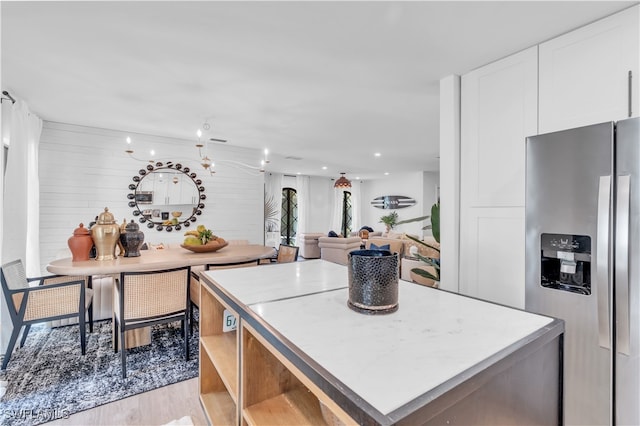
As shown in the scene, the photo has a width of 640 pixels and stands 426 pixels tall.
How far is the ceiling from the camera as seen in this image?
171cm

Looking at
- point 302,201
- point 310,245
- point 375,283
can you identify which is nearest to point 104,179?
point 375,283

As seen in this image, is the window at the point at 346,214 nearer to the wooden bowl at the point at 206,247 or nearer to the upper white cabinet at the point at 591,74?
the wooden bowl at the point at 206,247

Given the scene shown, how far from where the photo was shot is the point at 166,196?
15.3 feet

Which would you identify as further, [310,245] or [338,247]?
[310,245]

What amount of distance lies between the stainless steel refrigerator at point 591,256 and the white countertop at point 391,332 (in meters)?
0.65

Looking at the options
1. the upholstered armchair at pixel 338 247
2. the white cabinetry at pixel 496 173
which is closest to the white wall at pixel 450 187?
the white cabinetry at pixel 496 173

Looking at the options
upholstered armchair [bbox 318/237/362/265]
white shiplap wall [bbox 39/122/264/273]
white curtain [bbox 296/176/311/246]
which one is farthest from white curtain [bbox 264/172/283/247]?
white shiplap wall [bbox 39/122/264/273]

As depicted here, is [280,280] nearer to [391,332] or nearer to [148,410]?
[391,332]

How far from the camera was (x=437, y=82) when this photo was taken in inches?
104

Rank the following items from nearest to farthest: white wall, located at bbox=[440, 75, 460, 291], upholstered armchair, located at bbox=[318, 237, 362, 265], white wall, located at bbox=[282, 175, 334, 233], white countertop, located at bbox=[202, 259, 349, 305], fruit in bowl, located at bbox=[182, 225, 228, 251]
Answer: white countertop, located at bbox=[202, 259, 349, 305] < white wall, located at bbox=[440, 75, 460, 291] < fruit in bowl, located at bbox=[182, 225, 228, 251] < upholstered armchair, located at bbox=[318, 237, 362, 265] < white wall, located at bbox=[282, 175, 334, 233]

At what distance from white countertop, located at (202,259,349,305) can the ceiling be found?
1.43 meters

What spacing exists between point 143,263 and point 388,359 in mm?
2364

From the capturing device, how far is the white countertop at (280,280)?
3.71 ft

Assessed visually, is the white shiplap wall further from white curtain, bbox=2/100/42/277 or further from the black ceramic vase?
the black ceramic vase
